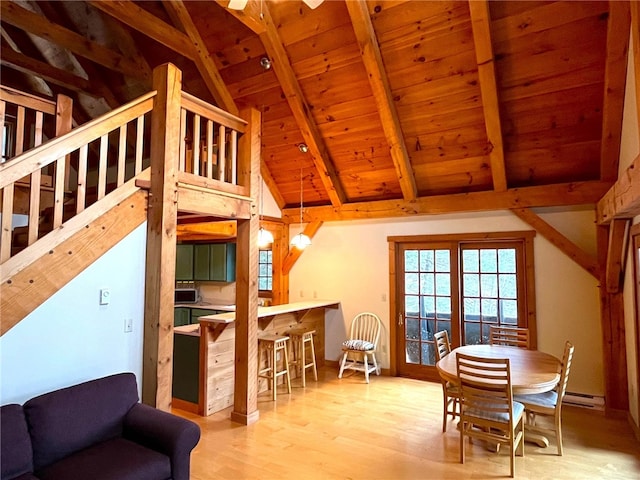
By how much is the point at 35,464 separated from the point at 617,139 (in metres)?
5.48

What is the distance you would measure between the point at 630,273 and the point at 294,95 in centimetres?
416

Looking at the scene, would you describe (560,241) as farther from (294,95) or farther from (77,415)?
(77,415)

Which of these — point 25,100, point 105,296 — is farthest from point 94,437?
point 25,100

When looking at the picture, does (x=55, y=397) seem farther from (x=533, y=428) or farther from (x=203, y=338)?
(x=533, y=428)

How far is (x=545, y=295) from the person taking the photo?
4699 mm

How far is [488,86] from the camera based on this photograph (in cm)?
384

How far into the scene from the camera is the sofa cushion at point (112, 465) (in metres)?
2.06

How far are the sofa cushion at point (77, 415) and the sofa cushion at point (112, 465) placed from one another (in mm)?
67

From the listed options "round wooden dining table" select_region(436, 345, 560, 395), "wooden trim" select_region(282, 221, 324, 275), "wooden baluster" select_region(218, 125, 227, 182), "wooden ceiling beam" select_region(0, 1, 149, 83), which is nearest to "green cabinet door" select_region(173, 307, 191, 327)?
"wooden trim" select_region(282, 221, 324, 275)

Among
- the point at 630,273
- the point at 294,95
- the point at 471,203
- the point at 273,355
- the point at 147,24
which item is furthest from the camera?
the point at 471,203

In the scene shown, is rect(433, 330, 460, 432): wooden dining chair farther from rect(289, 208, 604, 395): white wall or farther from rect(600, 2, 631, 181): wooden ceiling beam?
rect(600, 2, 631, 181): wooden ceiling beam

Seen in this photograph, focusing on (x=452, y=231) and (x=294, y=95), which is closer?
(x=294, y=95)

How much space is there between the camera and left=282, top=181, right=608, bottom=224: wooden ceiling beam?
14.5 ft

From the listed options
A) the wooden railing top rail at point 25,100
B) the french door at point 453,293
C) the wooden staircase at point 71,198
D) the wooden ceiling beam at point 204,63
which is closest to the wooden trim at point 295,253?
the french door at point 453,293
